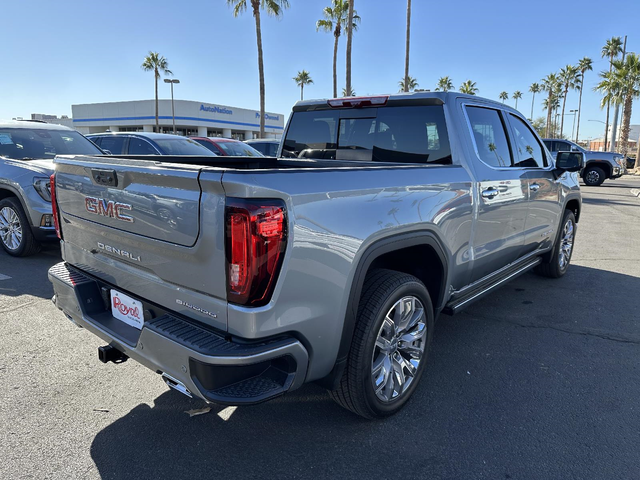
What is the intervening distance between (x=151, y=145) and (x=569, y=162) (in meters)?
7.19

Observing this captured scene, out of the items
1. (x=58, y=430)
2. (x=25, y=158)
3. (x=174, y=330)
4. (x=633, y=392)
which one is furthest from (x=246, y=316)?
(x=25, y=158)

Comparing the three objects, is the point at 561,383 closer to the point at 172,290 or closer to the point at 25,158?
the point at 172,290

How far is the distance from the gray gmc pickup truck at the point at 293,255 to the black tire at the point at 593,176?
64.1ft

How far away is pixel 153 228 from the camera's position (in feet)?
7.21

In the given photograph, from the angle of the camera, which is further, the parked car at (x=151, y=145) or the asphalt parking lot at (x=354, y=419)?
the parked car at (x=151, y=145)

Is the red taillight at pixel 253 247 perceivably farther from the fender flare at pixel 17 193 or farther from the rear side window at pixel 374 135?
the fender flare at pixel 17 193

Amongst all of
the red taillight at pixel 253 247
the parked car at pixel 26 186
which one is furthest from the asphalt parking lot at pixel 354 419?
the parked car at pixel 26 186

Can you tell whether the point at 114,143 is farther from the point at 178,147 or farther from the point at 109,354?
the point at 109,354

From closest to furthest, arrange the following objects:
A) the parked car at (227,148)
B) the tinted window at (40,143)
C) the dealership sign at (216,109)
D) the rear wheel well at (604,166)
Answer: the tinted window at (40,143), the parked car at (227,148), the rear wheel well at (604,166), the dealership sign at (216,109)

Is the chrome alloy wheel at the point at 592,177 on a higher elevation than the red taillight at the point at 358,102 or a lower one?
lower

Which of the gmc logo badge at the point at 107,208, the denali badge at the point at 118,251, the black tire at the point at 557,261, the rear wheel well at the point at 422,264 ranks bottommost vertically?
the black tire at the point at 557,261

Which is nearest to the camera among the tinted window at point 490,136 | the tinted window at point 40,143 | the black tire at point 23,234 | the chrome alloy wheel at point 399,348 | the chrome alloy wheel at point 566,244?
the chrome alloy wheel at point 399,348

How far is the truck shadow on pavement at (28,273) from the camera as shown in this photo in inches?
193

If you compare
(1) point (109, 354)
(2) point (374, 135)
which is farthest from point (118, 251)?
(2) point (374, 135)
